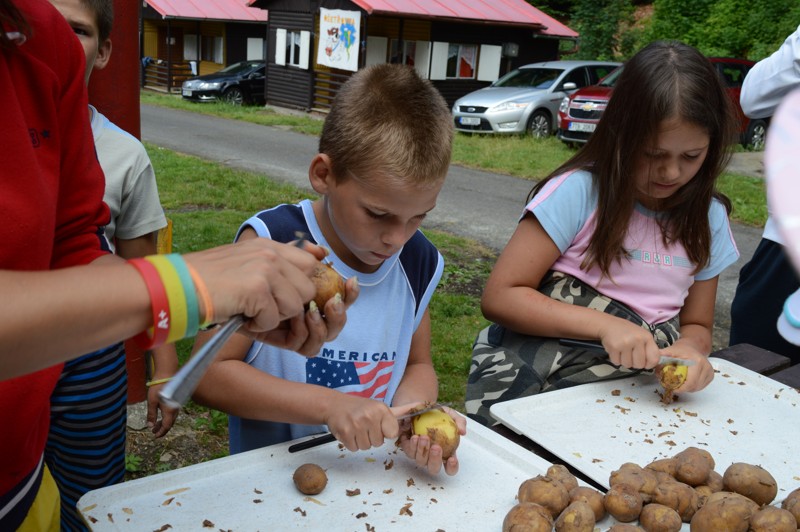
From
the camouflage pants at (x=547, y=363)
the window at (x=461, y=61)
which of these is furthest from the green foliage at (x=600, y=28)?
the camouflage pants at (x=547, y=363)

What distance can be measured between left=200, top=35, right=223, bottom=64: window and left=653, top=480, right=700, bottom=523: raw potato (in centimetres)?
2662

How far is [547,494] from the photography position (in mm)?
1418

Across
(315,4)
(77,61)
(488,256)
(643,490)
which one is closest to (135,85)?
(77,61)

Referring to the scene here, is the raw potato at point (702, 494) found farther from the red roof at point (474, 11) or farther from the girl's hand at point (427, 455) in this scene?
the red roof at point (474, 11)

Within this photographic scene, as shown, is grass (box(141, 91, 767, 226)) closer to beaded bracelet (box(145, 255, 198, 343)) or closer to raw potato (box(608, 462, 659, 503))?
raw potato (box(608, 462, 659, 503))

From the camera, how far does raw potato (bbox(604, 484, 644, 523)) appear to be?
1431 millimetres

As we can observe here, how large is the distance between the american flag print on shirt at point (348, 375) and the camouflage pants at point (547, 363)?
36cm

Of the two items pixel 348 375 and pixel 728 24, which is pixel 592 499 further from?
pixel 728 24

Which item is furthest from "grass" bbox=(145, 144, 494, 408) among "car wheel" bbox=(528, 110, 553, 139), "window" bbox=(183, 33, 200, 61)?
"window" bbox=(183, 33, 200, 61)

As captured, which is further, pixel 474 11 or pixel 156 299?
pixel 474 11

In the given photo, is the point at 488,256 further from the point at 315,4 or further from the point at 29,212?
the point at 315,4

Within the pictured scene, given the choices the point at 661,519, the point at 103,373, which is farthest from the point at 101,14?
the point at 661,519

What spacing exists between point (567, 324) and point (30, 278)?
5.02ft

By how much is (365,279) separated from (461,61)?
62.2ft
